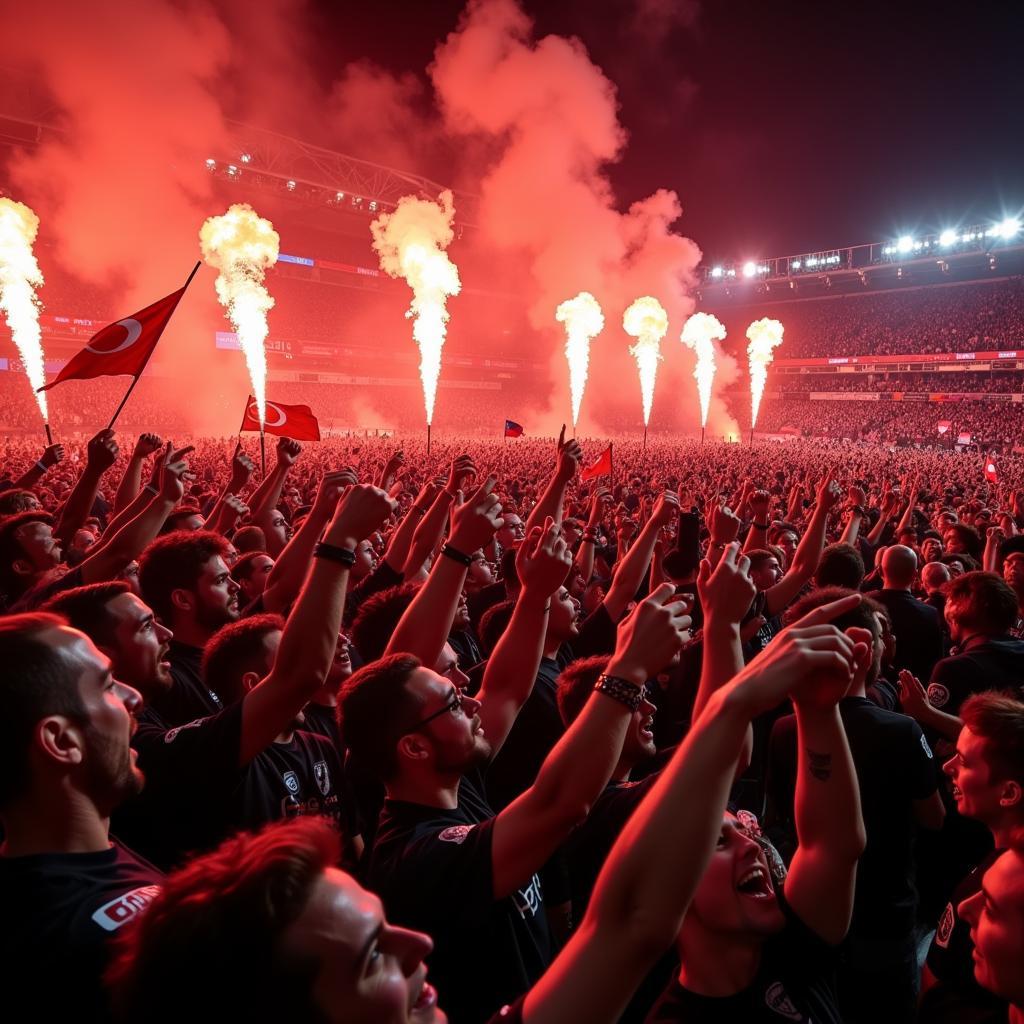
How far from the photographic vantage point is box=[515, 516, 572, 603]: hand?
2.79 metres

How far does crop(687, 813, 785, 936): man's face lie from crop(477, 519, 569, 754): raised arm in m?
1.05

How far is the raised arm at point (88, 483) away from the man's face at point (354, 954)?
14.4 ft

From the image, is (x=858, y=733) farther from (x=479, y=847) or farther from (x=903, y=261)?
(x=903, y=261)

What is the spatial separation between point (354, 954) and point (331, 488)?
2488 millimetres

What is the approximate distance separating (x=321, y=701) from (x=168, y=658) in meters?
0.80

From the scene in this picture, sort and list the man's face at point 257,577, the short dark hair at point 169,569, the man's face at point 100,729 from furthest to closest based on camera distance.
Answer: the man's face at point 257,577, the short dark hair at point 169,569, the man's face at point 100,729

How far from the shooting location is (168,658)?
3695mm

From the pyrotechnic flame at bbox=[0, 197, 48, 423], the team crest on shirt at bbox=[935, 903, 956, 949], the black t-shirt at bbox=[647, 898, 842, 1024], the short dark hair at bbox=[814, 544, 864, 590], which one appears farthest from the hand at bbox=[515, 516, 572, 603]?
the pyrotechnic flame at bbox=[0, 197, 48, 423]

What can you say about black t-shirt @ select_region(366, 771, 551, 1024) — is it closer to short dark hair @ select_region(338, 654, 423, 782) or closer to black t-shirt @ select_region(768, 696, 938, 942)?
short dark hair @ select_region(338, 654, 423, 782)

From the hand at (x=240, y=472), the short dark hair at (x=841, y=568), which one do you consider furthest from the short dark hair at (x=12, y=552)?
the short dark hair at (x=841, y=568)

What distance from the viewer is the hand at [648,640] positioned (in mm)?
1921

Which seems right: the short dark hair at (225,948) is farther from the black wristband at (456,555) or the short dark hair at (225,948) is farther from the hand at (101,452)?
the hand at (101,452)

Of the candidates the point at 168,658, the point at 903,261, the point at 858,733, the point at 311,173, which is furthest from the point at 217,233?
the point at 903,261

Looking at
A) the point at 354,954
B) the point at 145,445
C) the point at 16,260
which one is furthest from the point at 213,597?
the point at 16,260
